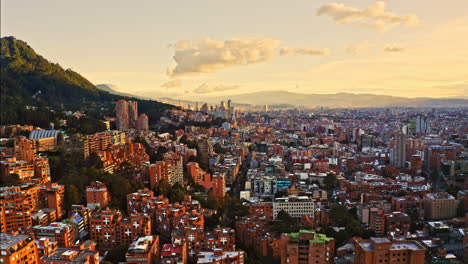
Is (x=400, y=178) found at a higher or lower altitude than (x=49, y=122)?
lower

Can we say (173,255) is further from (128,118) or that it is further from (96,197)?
(128,118)

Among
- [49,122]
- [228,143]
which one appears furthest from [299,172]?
[49,122]

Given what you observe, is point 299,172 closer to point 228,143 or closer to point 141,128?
point 228,143

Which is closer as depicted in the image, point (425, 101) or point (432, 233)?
point (432, 233)

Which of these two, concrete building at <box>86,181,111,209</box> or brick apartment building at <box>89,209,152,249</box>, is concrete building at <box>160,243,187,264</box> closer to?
brick apartment building at <box>89,209,152,249</box>

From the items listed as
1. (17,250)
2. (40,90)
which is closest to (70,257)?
(17,250)

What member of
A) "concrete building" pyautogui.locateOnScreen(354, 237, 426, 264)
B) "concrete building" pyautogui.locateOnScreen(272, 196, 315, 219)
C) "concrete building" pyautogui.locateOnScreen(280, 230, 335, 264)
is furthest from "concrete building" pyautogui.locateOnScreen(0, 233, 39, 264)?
"concrete building" pyautogui.locateOnScreen(272, 196, 315, 219)
